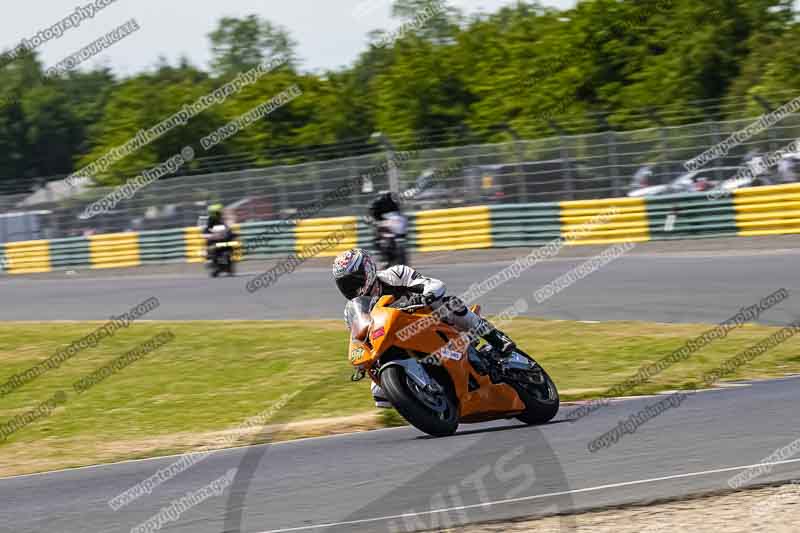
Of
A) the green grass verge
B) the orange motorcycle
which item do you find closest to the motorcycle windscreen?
the orange motorcycle

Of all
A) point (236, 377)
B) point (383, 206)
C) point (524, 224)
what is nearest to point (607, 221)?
point (524, 224)

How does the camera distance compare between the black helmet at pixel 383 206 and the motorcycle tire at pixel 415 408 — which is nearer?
the motorcycle tire at pixel 415 408

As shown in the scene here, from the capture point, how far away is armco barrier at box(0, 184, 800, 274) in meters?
22.3

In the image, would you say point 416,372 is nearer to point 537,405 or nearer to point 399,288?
point 399,288

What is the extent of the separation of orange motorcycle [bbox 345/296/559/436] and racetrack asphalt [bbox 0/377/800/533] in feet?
0.62

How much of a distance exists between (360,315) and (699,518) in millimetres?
3118

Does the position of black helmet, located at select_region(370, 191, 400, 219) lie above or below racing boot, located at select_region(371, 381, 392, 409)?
below

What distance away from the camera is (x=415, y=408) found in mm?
8188

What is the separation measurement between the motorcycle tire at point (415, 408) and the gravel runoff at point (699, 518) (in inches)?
82.3

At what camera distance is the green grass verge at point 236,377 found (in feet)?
35.6

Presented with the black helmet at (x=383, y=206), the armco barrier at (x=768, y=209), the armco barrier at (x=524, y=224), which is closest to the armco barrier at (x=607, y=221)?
the armco barrier at (x=524, y=224)

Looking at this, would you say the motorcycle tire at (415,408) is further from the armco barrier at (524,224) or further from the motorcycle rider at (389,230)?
the armco barrier at (524,224)

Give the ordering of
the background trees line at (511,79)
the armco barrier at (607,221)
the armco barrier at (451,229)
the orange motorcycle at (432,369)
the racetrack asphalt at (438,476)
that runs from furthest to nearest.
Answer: the background trees line at (511,79) < the armco barrier at (451,229) < the armco barrier at (607,221) < the orange motorcycle at (432,369) < the racetrack asphalt at (438,476)

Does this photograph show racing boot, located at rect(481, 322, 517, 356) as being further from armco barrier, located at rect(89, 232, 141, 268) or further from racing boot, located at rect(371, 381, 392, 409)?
armco barrier, located at rect(89, 232, 141, 268)
